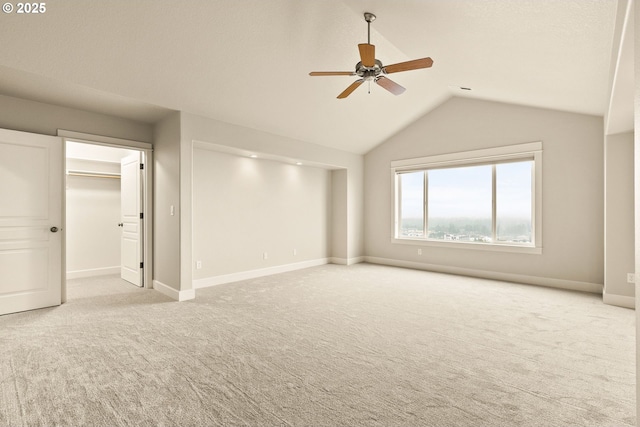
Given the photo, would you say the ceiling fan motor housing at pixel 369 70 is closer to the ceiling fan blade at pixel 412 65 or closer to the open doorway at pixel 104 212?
the ceiling fan blade at pixel 412 65

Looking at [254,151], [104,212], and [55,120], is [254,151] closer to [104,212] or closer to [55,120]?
[55,120]

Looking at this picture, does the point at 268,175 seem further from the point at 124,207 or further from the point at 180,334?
the point at 180,334

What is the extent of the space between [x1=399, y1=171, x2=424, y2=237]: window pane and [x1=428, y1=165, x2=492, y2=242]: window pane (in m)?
0.20

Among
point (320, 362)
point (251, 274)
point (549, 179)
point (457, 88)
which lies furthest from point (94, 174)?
point (549, 179)

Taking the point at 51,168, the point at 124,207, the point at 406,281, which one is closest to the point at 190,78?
the point at 51,168

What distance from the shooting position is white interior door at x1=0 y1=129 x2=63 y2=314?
145 inches

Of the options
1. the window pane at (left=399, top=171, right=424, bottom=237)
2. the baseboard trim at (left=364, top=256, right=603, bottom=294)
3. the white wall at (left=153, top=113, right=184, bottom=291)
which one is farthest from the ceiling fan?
the baseboard trim at (left=364, top=256, right=603, bottom=294)

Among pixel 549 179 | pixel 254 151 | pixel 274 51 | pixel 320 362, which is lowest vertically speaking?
pixel 320 362

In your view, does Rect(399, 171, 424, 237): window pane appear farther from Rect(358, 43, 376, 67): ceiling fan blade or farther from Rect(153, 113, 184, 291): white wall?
Rect(153, 113, 184, 291): white wall

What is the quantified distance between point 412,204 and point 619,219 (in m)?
3.43

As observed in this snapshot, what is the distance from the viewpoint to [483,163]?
Answer: 5848 millimetres

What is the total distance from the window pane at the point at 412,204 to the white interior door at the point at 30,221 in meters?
6.09

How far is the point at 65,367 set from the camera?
244 cm

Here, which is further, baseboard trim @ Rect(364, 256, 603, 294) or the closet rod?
the closet rod
